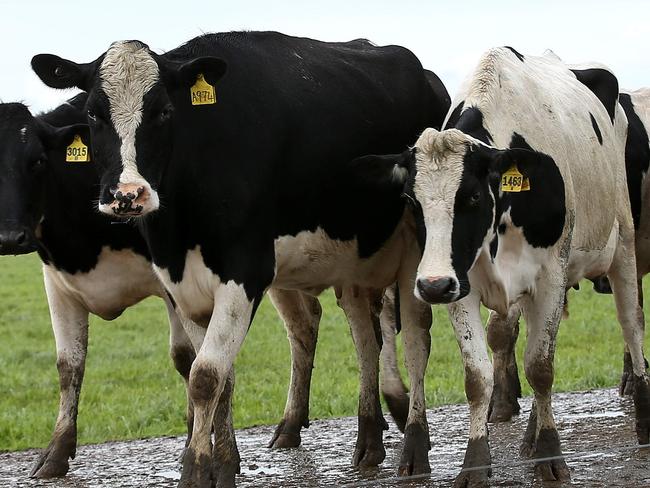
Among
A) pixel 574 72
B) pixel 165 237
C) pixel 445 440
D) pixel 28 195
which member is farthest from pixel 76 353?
pixel 574 72

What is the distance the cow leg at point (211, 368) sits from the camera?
7.55 meters

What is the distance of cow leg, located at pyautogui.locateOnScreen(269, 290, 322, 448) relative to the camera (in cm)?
1013

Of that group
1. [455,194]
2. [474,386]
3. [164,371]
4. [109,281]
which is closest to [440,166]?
[455,194]

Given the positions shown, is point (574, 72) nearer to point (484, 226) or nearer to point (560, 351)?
point (484, 226)

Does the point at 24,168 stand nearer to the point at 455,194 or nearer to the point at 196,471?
the point at 196,471

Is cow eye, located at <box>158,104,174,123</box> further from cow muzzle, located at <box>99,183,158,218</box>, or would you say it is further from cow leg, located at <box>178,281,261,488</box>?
cow leg, located at <box>178,281,261,488</box>

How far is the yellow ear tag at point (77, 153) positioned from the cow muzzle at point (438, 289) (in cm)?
295

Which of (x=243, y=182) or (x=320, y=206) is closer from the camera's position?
(x=243, y=182)

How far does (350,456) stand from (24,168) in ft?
9.83

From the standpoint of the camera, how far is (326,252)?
846 cm

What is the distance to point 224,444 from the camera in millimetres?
8094

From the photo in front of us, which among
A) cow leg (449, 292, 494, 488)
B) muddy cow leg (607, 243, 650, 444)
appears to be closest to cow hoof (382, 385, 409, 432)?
muddy cow leg (607, 243, 650, 444)

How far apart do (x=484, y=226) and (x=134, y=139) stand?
1994 millimetres

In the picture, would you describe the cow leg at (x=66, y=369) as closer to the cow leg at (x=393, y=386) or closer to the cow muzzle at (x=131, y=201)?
the cow leg at (x=393, y=386)
